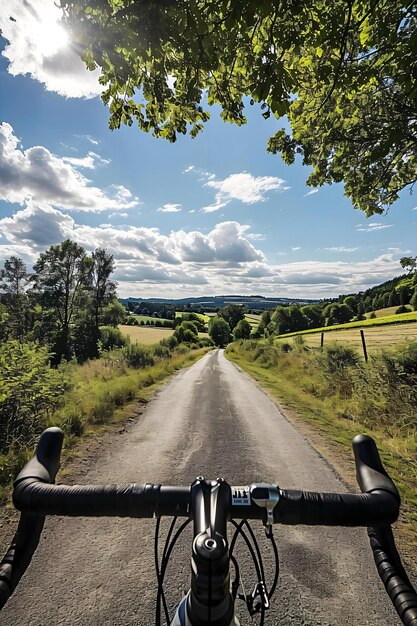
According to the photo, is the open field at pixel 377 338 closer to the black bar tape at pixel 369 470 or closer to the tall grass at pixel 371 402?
the tall grass at pixel 371 402

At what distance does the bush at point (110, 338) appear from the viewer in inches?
Answer: 1740

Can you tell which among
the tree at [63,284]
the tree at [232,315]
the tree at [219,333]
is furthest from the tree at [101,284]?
the tree at [232,315]

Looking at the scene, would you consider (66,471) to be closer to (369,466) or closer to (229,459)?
(229,459)

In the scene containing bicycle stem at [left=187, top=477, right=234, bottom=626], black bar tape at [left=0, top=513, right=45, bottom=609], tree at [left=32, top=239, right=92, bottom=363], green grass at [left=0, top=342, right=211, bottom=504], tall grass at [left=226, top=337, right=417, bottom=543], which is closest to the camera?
bicycle stem at [left=187, top=477, right=234, bottom=626]

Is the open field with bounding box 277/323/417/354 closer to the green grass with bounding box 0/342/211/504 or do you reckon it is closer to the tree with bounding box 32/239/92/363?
the green grass with bounding box 0/342/211/504

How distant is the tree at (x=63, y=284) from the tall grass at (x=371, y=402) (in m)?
30.4

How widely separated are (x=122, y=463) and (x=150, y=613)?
3.52m

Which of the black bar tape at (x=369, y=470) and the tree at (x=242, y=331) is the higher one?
the black bar tape at (x=369, y=470)

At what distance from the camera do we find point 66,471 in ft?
18.2

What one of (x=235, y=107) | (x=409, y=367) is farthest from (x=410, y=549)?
(x=409, y=367)

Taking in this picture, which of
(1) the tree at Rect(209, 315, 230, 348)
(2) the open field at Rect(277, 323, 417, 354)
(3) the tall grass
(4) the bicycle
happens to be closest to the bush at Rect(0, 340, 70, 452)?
(4) the bicycle

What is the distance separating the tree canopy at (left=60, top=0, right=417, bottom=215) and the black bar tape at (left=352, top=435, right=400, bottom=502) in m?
3.33

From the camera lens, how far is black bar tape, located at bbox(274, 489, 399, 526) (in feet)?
4.12

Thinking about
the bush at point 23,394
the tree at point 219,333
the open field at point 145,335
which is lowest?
the tree at point 219,333
